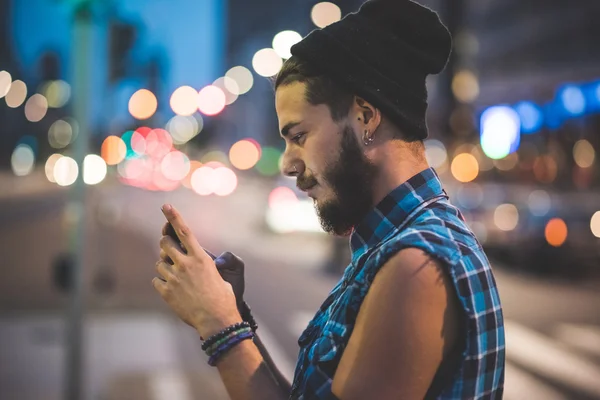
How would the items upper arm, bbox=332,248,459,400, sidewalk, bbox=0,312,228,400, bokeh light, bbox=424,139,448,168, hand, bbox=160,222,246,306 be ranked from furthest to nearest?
1. bokeh light, bbox=424,139,448,168
2. sidewalk, bbox=0,312,228,400
3. hand, bbox=160,222,246,306
4. upper arm, bbox=332,248,459,400

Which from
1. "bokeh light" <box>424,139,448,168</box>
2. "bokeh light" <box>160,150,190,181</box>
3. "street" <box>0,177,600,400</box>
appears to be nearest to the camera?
"street" <box>0,177,600,400</box>

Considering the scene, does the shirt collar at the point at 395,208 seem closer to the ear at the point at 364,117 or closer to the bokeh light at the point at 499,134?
the ear at the point at 364,117

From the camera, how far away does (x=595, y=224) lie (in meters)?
13.1

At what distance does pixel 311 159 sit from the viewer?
1635 millimetres

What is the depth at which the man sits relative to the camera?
1394mm

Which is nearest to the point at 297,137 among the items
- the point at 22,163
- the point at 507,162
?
the point at 507,162

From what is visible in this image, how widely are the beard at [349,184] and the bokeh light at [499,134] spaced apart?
958 inches

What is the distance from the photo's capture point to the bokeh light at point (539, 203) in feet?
45.7

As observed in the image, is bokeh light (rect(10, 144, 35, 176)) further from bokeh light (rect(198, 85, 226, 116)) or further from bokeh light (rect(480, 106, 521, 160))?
bokeh light (rect(480, 106, 521, 160))

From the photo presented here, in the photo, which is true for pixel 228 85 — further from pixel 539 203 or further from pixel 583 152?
pixel 539 203

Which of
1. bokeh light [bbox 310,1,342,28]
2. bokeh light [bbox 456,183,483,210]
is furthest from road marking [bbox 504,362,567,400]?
bokeh light [bbox 310,1,342,28]

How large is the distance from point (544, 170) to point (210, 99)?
82929 mm

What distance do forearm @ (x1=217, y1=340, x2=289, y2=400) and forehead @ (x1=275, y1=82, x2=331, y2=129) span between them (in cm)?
51

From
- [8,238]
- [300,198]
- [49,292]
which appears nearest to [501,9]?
[300,198]
